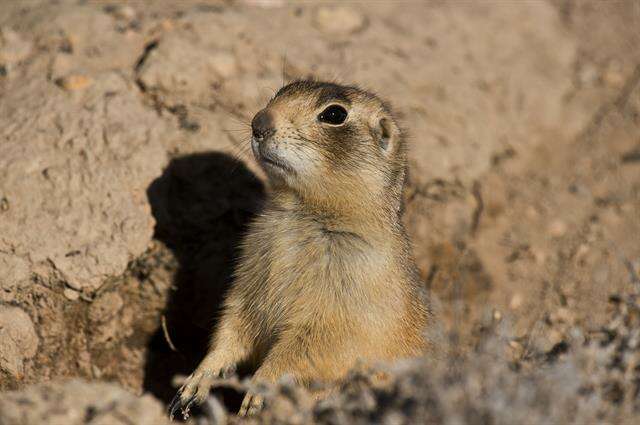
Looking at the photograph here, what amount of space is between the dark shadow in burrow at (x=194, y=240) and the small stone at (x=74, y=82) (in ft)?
2.92

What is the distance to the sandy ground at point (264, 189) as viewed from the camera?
347 centimetres

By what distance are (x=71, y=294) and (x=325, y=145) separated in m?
2.12

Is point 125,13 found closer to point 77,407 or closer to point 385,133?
point 385,133

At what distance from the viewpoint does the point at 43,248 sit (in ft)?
16.3

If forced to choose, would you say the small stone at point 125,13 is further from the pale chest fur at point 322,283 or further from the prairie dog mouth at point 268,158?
the pale chest fur at point 322,283

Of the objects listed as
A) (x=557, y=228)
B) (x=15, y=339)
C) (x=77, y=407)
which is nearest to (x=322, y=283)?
(x=77, y=407)

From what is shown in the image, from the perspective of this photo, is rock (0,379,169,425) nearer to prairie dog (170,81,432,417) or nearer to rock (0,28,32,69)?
prairie dog (170,81,432,417)

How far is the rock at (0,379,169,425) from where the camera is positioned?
3.33 metres

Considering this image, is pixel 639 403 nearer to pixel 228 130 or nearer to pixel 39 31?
pixel 228 130

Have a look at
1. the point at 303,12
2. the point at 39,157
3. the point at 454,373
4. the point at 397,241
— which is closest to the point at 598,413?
the point at 454,373

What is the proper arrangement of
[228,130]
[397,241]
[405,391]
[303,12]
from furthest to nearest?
[303,12] < [228,130] < [397,241] < [405,391]

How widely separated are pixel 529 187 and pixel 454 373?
4.37 metres

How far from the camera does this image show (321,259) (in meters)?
4.34

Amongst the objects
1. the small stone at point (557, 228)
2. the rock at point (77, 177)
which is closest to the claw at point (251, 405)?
the rock at point (77, 177)
